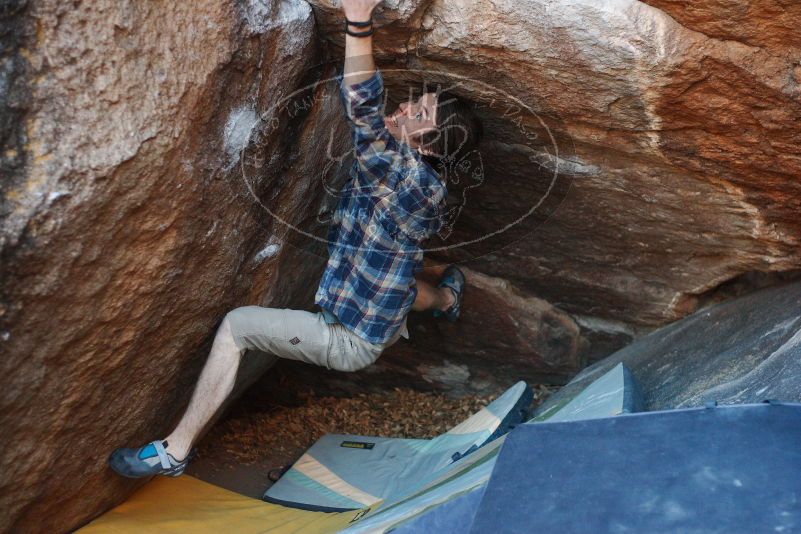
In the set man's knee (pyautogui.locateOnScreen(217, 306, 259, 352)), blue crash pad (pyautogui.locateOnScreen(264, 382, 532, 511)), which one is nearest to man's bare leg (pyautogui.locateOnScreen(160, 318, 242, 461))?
man's knee (pyautogui.locateOnScreen(217, 306, 259, 352))

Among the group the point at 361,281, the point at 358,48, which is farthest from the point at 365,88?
the point at 361,281

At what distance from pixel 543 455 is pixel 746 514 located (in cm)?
51

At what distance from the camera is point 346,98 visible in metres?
2.64

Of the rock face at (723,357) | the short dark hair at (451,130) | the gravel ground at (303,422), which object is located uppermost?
the short dark hair at (451,130)

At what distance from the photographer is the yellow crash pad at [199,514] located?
3064mm

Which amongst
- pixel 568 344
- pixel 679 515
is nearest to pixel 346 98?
pixel 679 515

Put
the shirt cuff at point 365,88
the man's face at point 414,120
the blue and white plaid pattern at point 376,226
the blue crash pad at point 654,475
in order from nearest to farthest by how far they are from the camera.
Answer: the blue crash pad at point 654,475, the shirt cuff at point 365,88, the blue and white plaid pattern at point 376,226, the man's face at point 414,120

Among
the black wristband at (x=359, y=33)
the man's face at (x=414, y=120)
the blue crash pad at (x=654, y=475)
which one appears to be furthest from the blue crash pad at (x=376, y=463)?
the black wristband at (x=359, y=33)

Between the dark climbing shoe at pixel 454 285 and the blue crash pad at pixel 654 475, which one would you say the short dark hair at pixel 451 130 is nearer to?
the dark climbing shoe at pixel 454 285

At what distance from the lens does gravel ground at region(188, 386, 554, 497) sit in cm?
402

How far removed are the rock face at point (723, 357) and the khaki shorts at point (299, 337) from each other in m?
0.88

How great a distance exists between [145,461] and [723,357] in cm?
206

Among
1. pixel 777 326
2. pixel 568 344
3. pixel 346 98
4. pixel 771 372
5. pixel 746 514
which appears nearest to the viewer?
pixel 746 514

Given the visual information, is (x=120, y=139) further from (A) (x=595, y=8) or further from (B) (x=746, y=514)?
(B) (x=746, y=514)
